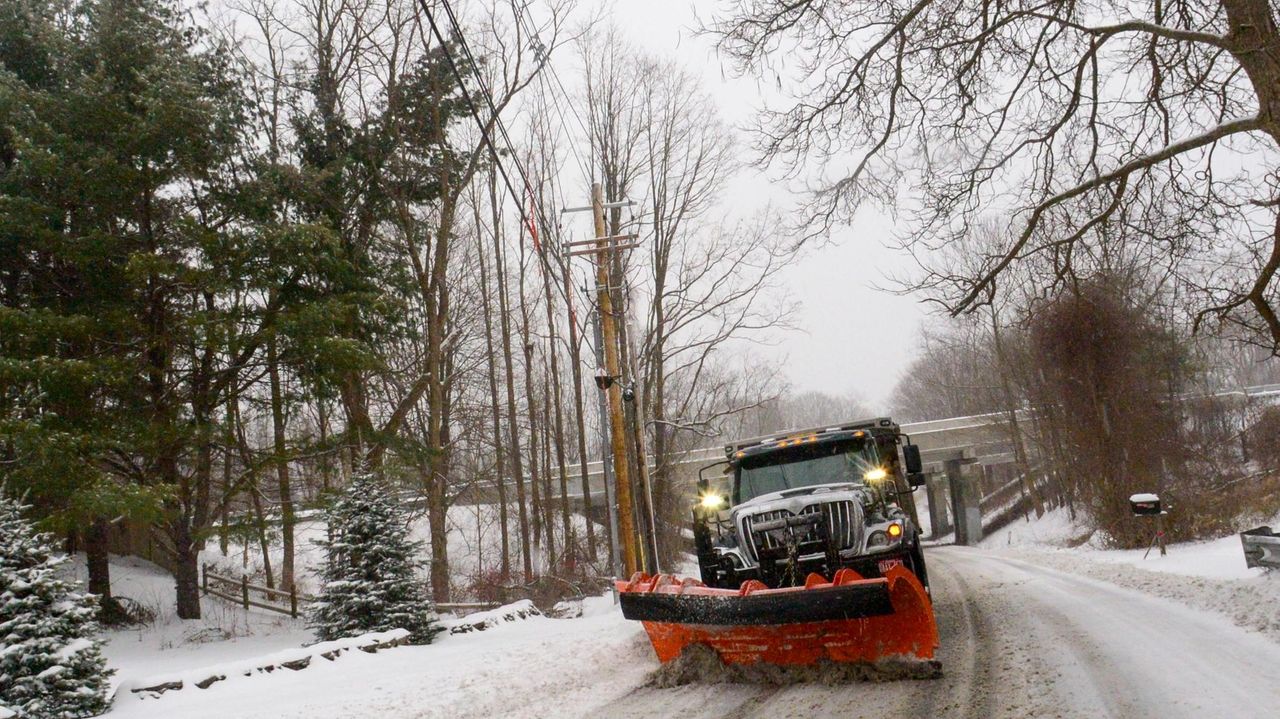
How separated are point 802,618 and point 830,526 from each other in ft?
5.42

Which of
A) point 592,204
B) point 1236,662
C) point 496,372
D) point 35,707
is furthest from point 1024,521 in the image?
point 35,707

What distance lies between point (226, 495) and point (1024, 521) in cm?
3652

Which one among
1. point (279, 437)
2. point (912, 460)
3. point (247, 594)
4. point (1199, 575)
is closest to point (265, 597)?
point (247, 594)

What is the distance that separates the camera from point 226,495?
57.9 ft

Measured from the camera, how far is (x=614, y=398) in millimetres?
16250

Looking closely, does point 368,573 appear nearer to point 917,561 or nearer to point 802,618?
point 917,561

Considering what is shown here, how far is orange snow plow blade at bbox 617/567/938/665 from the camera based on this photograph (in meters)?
6.91

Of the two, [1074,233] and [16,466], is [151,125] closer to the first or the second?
[16,466]

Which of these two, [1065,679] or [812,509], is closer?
[1065,679]

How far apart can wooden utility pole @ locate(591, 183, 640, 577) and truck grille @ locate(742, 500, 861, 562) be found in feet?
23.7

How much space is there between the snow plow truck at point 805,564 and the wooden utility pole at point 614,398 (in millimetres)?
4935

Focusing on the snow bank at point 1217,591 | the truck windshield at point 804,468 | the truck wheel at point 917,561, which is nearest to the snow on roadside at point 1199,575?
the snow bank at point 1217,591

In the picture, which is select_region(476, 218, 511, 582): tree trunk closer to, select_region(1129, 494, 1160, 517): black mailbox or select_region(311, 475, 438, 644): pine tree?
select_region(311, 475, 438, 644): pine tree

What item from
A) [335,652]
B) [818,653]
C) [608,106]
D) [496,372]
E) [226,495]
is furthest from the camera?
[496,372]
